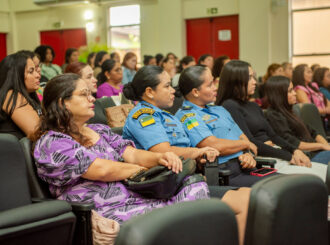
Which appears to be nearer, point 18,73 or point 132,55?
point 18,73

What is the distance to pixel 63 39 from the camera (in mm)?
12672

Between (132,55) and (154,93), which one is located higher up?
(132,55)

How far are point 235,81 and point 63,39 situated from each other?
10.4 m

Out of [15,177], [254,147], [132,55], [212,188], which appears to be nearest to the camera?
[15,177]

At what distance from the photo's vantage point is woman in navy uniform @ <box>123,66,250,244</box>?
7.79 ft

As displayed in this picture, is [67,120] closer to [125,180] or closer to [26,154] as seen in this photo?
[26,154]

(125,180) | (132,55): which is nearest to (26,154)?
(125,180)

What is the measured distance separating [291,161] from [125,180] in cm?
158

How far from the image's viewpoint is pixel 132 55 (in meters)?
7.09

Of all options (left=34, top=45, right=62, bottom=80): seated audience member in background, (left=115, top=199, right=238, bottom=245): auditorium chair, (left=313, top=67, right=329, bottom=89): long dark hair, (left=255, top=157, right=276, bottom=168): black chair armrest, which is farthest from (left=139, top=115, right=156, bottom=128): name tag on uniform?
(left=313, top=67, right=329, bottom=89): long dark hair

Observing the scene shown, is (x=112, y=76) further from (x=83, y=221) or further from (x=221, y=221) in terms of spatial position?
(x=221, y=221)

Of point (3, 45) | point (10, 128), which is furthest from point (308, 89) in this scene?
point (3, 45)

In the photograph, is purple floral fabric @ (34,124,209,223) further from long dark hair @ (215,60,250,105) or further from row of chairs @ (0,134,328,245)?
long dark hair @ (215,60,250,105)

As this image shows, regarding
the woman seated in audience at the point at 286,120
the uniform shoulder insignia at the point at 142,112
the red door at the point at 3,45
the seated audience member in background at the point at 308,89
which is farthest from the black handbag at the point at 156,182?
the red door at the point at 3,45
